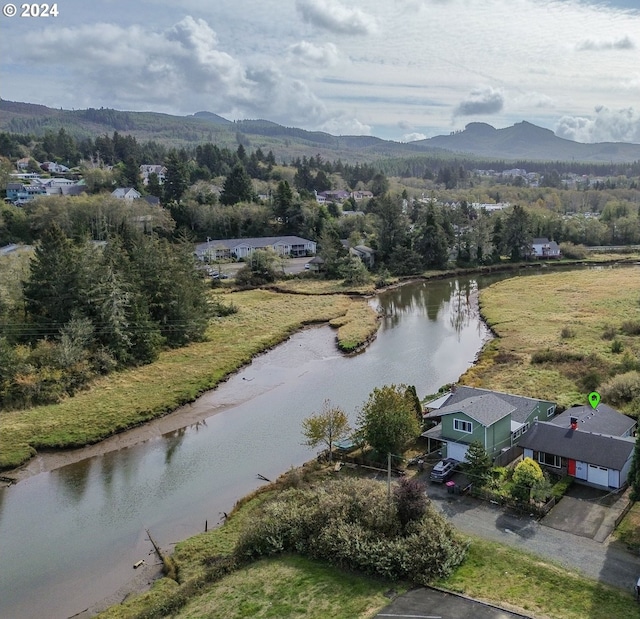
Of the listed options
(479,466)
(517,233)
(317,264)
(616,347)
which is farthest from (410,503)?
(517,233)

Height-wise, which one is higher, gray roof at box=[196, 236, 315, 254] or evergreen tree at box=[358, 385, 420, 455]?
gray roof at box=[196, 236, 315, 254]

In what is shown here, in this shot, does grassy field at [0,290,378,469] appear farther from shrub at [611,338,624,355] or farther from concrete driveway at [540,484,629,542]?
concrete driveway at [540,484,629,542]

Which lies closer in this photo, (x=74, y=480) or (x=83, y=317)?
(x=74, y=480)

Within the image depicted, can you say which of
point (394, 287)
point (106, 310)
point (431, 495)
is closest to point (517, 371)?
point (431, 495)

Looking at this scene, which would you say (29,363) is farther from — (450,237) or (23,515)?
(450,237)

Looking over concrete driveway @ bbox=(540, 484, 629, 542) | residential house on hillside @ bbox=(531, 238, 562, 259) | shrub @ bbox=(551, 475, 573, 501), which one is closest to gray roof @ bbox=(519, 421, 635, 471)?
shrub @ bbox=(551, 475, 573, 501)

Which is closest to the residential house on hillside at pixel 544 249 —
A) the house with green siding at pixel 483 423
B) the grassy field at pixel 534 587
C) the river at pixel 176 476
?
the river at pixel 176 476

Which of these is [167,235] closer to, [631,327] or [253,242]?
[253,242]
